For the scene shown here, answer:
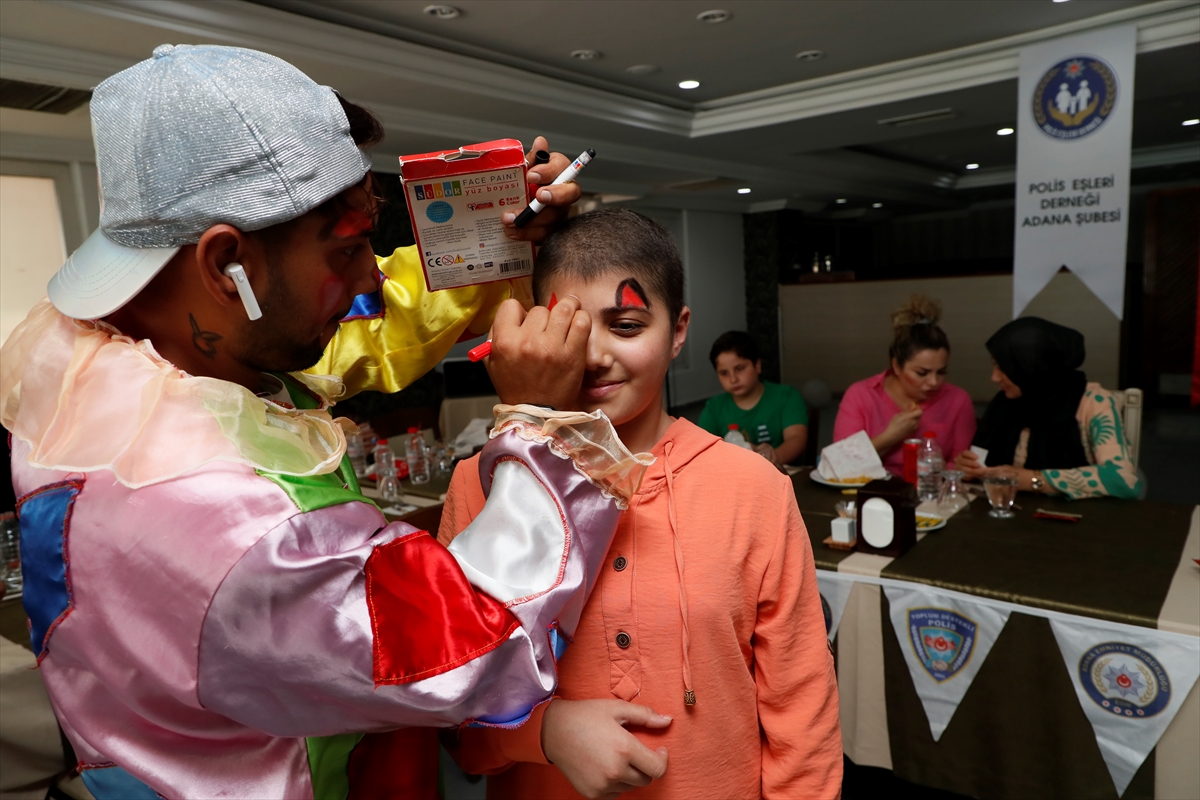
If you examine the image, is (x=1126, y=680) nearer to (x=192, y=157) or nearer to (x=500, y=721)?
(x=500, y=721)

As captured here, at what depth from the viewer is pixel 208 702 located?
25.8 inches

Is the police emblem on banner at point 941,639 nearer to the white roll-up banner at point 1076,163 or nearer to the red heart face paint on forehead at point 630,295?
the red heart face paint on forehead at point 630,295

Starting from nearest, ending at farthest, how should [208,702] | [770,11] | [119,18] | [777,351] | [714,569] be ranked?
1. [208,702]
2. [714,569]
3. [119,18]
4. [770,11]
5. [777,351]

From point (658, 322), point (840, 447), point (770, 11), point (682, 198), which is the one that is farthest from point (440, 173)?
point (682, 198)

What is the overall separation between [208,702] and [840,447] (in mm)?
2583

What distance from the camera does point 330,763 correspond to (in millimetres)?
795

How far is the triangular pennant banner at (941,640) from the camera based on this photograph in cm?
189

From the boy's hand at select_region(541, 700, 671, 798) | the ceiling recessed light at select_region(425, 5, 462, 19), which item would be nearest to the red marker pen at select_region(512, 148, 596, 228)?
the boy's hand at select_region(541, 700, 671, 798)

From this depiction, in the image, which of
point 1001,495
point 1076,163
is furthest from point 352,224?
point 1076,163

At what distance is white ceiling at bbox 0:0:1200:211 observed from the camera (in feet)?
10.6

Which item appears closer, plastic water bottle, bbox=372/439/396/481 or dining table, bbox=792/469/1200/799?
dining table, bbox=792/469/1200/799

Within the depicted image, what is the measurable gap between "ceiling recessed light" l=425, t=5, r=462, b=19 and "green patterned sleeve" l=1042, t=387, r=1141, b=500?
10.3 ft

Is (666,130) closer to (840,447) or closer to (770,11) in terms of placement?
(770,11)

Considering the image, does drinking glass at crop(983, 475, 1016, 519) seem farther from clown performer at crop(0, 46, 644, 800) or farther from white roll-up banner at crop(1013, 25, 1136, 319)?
clown performer at crop(0, 46, 644, 800)
